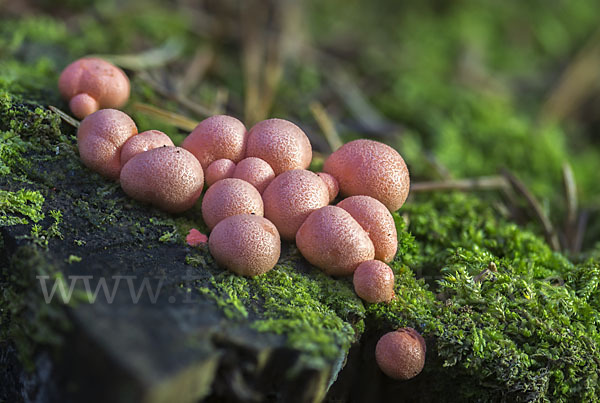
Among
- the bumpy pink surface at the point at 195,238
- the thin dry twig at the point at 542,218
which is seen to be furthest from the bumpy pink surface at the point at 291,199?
the thin dry twig at the point at 542,218

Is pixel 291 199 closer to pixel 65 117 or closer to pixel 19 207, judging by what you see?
pixel 19 207

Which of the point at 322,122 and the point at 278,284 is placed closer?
the point at 278,284

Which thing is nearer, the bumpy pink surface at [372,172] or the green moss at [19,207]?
the green moss at [19,207]

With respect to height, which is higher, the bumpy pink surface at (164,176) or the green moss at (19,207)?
the bumpy pink surface at (164,176)

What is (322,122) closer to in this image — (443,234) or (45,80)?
(443,234)

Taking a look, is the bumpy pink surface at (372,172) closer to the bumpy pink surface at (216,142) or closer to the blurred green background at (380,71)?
the bumpy pink surface at (216,142)

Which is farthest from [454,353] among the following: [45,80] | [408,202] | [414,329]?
[45,80]

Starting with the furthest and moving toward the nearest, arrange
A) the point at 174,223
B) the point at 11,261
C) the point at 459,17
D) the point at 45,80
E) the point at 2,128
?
1. the point at 459,17
2. the point at 45,80
3. the point at 2,128
4. the point at 174,223
5. the point at 11,261
